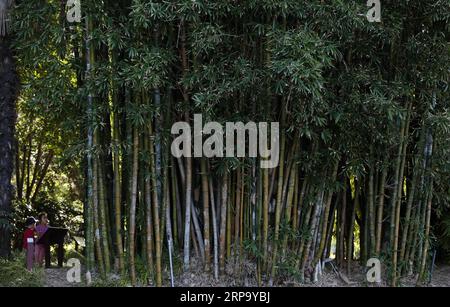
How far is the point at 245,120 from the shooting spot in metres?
4.49

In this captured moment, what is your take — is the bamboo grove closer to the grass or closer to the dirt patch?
the dirt patch

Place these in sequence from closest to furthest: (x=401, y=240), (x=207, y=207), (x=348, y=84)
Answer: (x=348, y=84), (x=207, y=207), (x=401, y=240)

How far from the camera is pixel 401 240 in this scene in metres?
5.12

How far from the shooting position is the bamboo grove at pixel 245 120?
427 cm

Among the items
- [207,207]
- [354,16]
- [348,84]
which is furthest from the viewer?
[207,207]

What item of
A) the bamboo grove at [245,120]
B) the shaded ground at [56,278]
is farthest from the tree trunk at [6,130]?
the shaded ground at [56,278]

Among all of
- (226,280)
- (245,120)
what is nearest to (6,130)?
(245,120)

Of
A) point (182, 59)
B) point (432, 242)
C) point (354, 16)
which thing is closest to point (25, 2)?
point (182, 59)

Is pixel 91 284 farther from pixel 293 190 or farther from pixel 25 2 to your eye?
pixel 25 2

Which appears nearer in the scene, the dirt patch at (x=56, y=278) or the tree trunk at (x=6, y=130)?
the dirt patch at (x=56, y=278)

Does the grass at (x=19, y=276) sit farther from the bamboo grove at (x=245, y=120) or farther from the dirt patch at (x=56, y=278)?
the bamboo grove at (x=245, y=120)

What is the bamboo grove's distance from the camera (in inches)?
168

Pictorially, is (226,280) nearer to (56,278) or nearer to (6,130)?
(56,278)

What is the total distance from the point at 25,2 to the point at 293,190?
2784 mm
